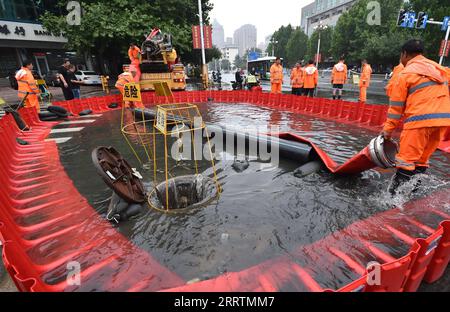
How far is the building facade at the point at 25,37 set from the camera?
23.5 metres

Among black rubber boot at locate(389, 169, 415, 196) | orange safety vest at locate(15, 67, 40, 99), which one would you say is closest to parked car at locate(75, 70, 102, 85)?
orange safety vest at locate(15, 67, 40, 99)

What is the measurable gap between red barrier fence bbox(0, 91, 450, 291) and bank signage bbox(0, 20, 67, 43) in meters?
24.5

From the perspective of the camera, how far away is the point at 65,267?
A: 2557mm

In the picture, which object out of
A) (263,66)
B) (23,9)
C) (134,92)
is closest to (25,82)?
(134,92)

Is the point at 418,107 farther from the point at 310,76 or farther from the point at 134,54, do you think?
the point at 134,54

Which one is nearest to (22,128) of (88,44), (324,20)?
(88,44)

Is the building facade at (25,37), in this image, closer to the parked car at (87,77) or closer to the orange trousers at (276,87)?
the parked car at (87,77)

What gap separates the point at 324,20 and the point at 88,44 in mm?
86004

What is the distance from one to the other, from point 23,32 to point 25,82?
891 inches

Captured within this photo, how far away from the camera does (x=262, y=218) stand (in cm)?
329

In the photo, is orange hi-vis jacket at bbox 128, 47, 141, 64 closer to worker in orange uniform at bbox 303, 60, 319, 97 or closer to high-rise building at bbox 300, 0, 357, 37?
worker in orange uniform at bbox 303, 60, 319, 97

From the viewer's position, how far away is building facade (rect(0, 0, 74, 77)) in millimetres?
23516

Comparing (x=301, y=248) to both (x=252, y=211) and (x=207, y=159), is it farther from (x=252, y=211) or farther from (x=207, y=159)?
(x=207, y=159)

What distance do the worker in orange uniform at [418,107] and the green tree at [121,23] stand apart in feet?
58.4
